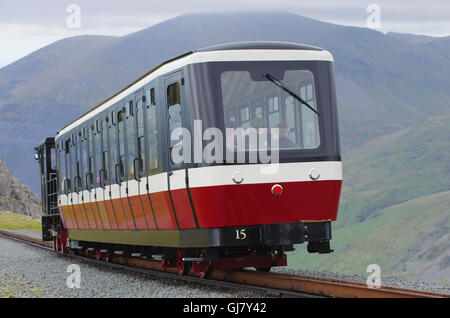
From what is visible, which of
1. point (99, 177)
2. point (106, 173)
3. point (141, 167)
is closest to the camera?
point (141, 167)

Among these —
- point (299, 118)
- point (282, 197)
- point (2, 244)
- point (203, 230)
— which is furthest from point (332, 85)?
point (2, 244)

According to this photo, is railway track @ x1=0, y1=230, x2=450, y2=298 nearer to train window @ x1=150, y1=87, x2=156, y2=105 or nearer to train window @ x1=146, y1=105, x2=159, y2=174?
train window @ x1=146, y1=105, x2=159, y2=174

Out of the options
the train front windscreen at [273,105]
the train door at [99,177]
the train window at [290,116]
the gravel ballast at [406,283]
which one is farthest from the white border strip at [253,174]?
the train door at [99,177]

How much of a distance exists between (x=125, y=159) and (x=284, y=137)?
4299 mm

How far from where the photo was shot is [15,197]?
8731 cm

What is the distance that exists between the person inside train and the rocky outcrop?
72972mm

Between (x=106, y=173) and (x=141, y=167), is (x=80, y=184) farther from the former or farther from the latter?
(x=141, y=167)

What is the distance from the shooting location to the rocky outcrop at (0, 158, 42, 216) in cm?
8319

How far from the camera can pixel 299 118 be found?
11.2 m

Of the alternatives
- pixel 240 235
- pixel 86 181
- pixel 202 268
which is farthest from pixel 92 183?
pixel 240 235

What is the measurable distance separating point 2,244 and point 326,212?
19503 mm

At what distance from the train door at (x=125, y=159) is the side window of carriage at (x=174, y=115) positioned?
2286mm

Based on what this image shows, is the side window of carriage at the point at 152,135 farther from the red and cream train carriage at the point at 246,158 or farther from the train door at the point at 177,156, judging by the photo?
the train door at the point at 177,156
